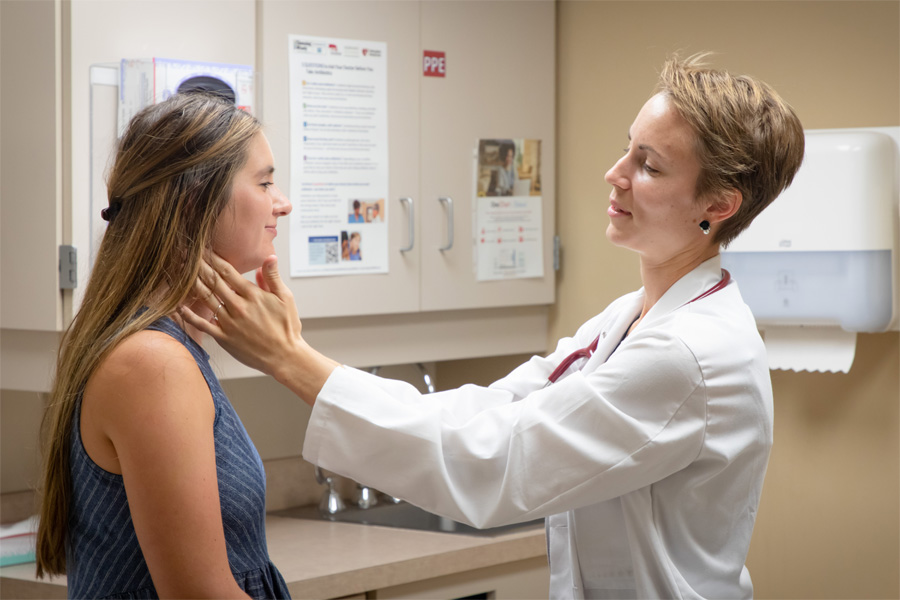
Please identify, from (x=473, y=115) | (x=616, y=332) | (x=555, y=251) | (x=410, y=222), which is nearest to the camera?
(x=616, y=332)

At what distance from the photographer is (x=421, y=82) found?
239 cm

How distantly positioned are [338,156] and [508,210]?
21.3 inches

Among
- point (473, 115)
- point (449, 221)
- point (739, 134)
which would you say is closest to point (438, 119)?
point (473, 115)

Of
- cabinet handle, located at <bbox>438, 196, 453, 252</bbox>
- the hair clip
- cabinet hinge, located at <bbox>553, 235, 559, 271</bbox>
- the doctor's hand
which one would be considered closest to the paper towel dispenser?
cabinet hinge, located at <bbox>553, 235, 559, 271</bbox>

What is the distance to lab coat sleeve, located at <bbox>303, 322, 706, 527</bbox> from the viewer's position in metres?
1.22

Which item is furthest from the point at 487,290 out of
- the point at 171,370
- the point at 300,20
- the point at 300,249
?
the point at 171,370

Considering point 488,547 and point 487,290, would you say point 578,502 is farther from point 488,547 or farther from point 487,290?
point 487,290

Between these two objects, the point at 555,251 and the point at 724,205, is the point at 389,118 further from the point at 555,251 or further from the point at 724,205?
the point at 724,205

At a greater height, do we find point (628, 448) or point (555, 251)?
point (555, 251)

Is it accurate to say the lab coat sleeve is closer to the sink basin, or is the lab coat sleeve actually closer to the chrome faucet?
the sink basin

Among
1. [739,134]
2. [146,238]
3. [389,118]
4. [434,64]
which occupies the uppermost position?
[434,64]

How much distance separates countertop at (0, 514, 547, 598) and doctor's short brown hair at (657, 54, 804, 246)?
113 cm

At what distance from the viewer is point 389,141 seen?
233 cm

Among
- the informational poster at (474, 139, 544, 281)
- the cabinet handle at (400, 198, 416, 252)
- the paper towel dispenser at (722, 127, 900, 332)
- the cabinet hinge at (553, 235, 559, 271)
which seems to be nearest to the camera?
the paper towel dispenser at (722, 127, 900, 332)
